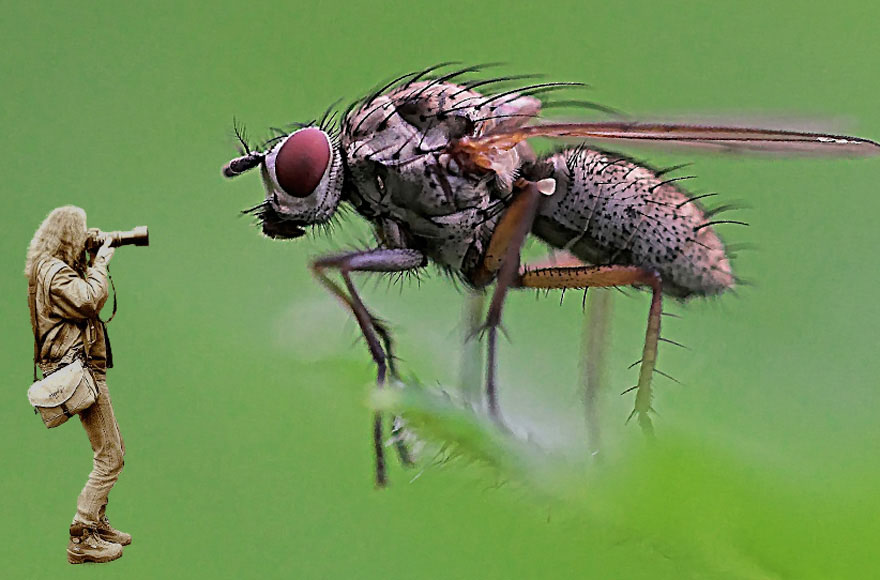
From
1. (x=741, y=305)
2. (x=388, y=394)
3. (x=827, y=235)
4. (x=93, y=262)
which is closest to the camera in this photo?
(x=388, y=394)

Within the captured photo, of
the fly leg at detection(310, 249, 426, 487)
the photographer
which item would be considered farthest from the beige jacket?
the fly leg at detection(310, 249, 426, 487)

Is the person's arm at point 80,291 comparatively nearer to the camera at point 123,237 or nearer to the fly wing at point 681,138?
the camera at point 123,237

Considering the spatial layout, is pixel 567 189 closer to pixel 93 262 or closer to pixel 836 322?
pixel 836 322

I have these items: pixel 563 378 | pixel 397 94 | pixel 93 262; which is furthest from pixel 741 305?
pixel 93 262

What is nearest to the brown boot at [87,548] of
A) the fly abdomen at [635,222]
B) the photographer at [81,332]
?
the photographer at [81,332]

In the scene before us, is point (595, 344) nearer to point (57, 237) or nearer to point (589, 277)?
point (589, 277)
